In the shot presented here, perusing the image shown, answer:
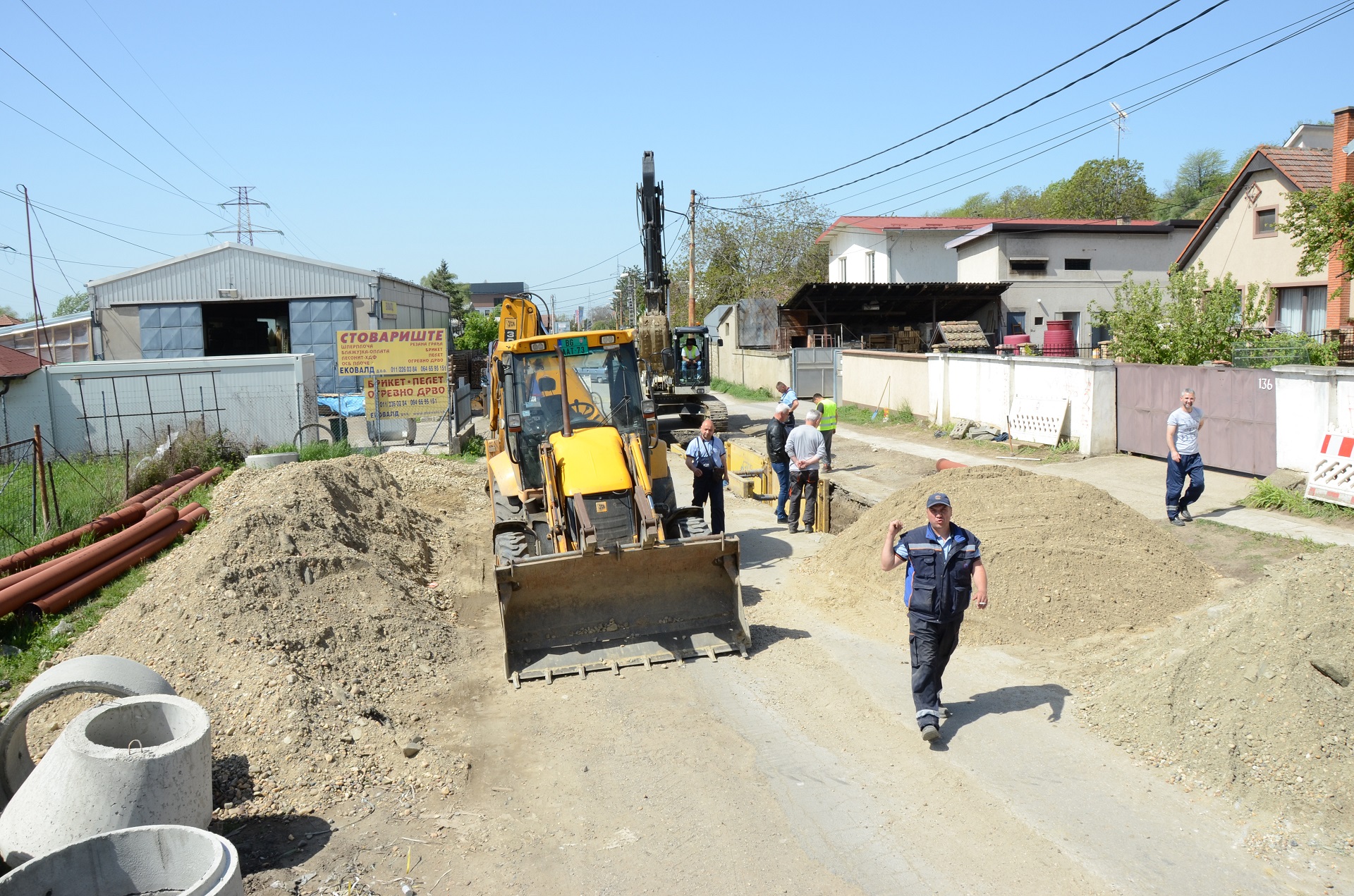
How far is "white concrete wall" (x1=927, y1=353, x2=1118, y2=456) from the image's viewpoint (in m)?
18.2

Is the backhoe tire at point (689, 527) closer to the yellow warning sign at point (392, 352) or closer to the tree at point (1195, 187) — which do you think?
the yellow warning sign at point (392, 352)

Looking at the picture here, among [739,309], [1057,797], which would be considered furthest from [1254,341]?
[739,309]

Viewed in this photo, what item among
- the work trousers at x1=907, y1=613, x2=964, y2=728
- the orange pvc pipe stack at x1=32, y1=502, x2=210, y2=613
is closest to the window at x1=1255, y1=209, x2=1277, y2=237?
the work trousers at x1=907, y1=613, x2=964, y2=728

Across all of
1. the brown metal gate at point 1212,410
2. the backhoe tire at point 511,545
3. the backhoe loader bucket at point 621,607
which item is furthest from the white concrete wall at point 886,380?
the backhoe loader bucket at point 621,607

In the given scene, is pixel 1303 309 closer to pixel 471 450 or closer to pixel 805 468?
pixel 805 468

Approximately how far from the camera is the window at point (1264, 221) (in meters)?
29.5

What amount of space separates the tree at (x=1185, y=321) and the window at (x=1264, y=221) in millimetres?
11717

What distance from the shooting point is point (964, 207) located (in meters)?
99.5

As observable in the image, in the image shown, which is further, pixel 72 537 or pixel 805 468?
pixel 805 468

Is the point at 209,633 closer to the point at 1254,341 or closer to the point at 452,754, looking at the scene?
the point at 452,754

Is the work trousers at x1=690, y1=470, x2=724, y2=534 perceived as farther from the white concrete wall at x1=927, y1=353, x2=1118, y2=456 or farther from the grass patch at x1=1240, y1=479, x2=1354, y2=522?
the white concrete wall at x1=927, y1=353, x2=1118, y2=456

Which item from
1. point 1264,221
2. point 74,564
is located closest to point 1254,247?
point 1264,221

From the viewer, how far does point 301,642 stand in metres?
Answer: 7.81

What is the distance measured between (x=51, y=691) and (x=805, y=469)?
9275 millimetres
